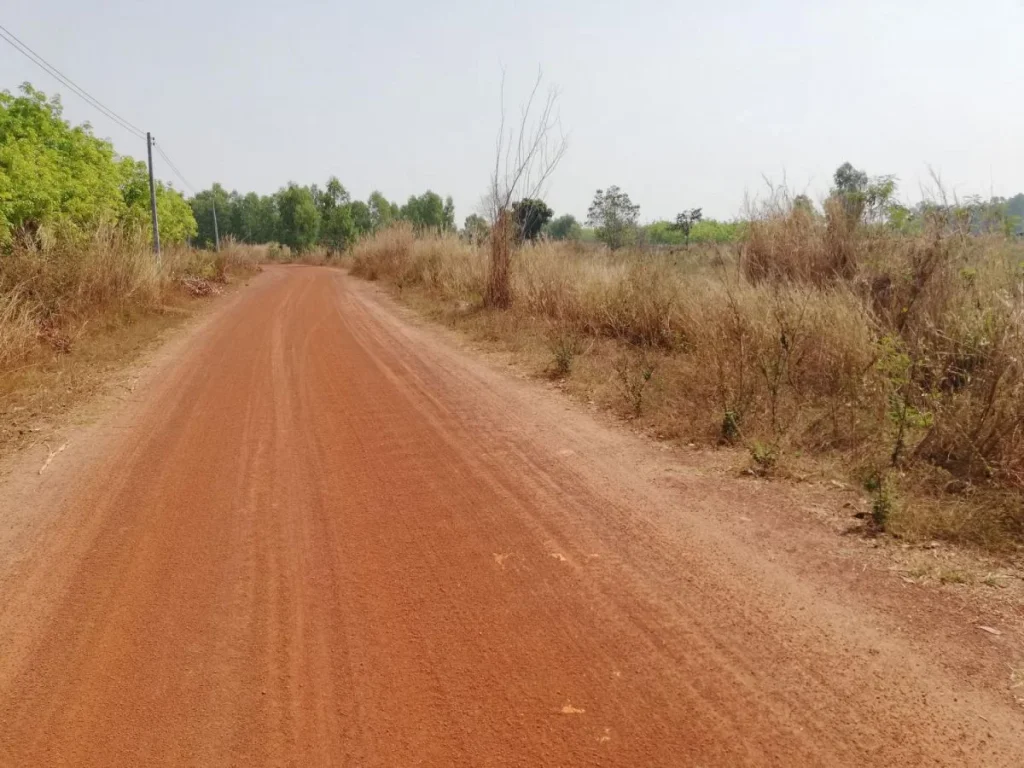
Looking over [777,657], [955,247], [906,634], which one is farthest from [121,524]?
[955,247]

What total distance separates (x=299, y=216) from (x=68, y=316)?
52.8m

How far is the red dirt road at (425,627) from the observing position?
8.35ft

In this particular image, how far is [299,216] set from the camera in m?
61.4

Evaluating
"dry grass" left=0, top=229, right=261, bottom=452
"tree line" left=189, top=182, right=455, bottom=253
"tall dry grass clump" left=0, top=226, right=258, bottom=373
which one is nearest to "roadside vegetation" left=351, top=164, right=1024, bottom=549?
"dry grass" left=0, top=229, right=261, bottom=452

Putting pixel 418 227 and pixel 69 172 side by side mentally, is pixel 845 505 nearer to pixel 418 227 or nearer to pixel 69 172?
Result: pixel 69 172

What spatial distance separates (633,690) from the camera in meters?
2.80

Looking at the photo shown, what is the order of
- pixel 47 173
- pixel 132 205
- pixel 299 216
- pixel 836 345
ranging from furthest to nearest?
pixel 299 216
pixel 132 205
pixel 47 173
pixel 836 345

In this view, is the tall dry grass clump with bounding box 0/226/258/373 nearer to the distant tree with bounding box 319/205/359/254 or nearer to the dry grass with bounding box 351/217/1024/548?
the dry grass with bounding box 351/217/1024/548

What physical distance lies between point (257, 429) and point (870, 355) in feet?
18.7

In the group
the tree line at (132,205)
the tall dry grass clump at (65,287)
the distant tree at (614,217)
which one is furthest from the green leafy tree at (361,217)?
the tall dry grass clump at (65,287)

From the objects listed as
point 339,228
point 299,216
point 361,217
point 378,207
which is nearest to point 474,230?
point 339,228

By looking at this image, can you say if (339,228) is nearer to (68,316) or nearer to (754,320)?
(68,316)

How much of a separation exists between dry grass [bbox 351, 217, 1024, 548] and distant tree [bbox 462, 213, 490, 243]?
7.26 metres

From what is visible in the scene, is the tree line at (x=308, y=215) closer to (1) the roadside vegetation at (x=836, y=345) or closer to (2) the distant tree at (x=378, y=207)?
(2) the distant tree at (x=378, y=207)
